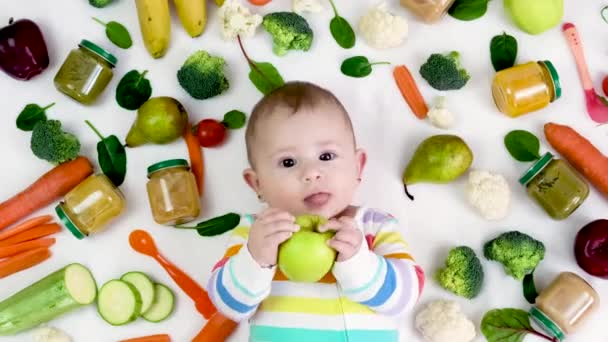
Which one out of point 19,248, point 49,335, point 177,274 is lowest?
point 49,335

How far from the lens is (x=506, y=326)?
1.53 metres

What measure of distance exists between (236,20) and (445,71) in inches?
18.4

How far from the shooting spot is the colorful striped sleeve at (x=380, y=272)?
1261 millimetres

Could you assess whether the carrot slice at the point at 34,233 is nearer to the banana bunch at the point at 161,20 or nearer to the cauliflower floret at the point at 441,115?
the banana bunch at the point at 161,20

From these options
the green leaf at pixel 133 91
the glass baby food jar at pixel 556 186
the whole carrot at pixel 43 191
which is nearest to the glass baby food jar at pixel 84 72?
the green leaf at pixel 133 91

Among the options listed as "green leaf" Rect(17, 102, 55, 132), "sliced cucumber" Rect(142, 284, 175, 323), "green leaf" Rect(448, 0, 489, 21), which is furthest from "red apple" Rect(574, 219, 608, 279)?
"green leaf" Rect(17, 102, 55, 132)

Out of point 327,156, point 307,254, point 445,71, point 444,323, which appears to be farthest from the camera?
point 445,71

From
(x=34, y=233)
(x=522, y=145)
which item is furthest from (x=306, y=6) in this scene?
(x=34, y=233)

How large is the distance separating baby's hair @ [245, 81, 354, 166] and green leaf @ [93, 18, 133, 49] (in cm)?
A: 49

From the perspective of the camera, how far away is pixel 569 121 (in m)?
1.65

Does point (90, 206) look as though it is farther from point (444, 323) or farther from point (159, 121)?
point (444, 323)

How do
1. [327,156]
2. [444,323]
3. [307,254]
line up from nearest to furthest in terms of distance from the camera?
1. [307,254]
2. [327,156]
3. [444,323]

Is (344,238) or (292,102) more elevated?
(292,102)

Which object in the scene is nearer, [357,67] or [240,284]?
[240,284]
